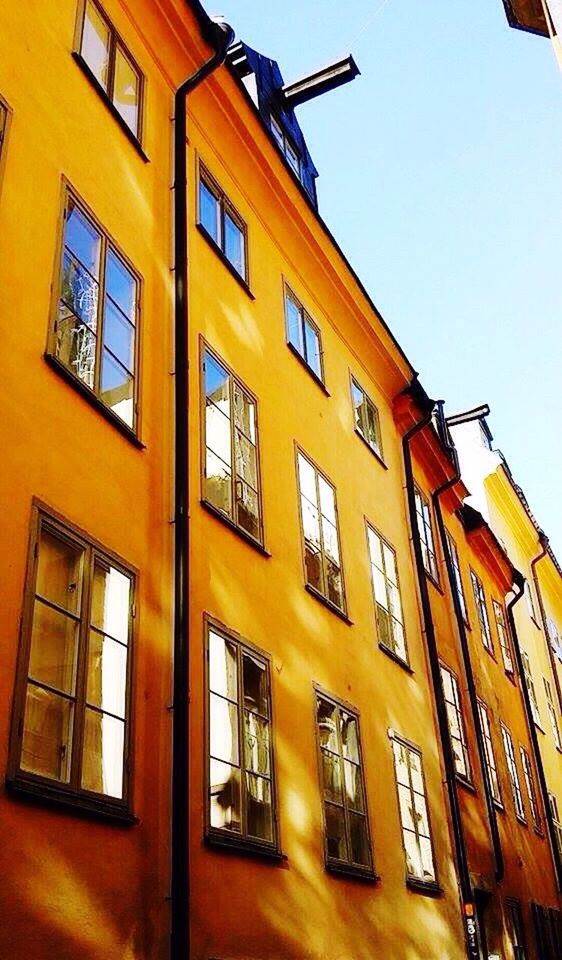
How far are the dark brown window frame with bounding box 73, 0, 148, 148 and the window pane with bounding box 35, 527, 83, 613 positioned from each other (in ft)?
14.3

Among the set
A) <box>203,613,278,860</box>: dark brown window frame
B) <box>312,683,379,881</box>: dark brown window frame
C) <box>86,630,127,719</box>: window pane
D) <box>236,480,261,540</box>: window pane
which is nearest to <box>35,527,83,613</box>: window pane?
<box>86,630,127,719</box>: window pane

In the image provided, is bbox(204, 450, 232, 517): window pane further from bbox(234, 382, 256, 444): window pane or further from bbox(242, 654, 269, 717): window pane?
bbox(242, 654, 269, 717): window pane

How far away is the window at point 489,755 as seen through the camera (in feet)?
51.1

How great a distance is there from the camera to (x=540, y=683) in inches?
917

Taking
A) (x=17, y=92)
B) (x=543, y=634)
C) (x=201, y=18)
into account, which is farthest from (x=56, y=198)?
(x=543, y=634)

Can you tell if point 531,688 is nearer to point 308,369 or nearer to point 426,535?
point 426,535

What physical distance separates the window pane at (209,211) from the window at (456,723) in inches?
299

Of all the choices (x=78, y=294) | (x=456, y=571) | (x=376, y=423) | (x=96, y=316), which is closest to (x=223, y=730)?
(x=96, y=316)

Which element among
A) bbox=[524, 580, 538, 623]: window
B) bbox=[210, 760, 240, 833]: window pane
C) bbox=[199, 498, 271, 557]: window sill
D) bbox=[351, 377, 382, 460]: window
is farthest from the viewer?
bbox=[524, 580, 538, 623]: window

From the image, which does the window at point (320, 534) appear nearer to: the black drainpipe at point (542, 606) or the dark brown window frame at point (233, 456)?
the dark brown window frame at point (233, 456)

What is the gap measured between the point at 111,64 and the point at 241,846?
712 centimetres

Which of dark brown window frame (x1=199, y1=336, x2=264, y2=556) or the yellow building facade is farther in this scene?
dark brown window frame (x1=199, y1=336, x2=264, y2=556)

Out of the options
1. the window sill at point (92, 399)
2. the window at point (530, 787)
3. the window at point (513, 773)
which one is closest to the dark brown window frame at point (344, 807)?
the window sill at point (92, 399)

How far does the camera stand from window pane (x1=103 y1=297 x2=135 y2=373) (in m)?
7.45
